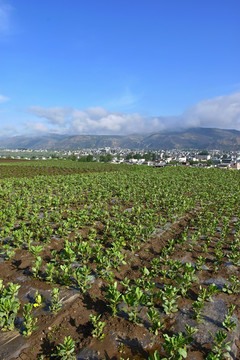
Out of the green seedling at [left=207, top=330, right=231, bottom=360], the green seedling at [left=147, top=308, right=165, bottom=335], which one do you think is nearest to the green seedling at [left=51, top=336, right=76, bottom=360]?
the green seedling at [left=147, top=308, right=165, bottom=335]

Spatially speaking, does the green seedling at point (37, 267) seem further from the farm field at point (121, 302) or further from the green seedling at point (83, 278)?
the green seedling at point (83, 278)

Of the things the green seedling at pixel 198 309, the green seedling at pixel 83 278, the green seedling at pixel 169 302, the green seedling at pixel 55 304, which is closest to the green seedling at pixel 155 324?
the green seedling at pixel 169 302

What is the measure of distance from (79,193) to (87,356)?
47.9 ft

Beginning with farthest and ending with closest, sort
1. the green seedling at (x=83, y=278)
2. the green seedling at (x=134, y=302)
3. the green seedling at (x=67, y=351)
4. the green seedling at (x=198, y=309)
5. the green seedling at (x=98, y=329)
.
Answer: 1. the green seedling at (x=83, y=278)
2. the green seedling at (x=198, y=309)
3. the green seedling at (x=134, y=302)
4. the green seedling at (x=98, y=329)
5. the green seedling at (x=67, y=351)

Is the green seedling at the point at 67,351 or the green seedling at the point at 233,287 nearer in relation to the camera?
the green seedling at the point at 67,351

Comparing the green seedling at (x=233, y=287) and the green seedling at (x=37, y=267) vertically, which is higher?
the green seedling at (x=37, y=267)

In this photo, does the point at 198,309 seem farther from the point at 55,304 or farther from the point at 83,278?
the point at 55,304

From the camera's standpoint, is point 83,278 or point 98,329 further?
point 83,278

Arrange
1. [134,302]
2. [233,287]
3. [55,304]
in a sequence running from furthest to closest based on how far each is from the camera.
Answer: [233,287]
[55,304]
[134,302]

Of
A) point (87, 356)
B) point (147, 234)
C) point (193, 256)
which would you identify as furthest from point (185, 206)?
point (87, 356)

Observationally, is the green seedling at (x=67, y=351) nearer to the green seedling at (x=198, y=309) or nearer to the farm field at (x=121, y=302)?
the farm field at (x=121, y=302)

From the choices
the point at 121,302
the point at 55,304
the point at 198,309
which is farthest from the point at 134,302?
the point at 55,304

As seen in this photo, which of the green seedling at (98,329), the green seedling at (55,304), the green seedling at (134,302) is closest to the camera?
the green seedling at (98,329)

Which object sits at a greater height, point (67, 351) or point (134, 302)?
point (134, 302)
